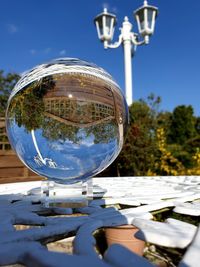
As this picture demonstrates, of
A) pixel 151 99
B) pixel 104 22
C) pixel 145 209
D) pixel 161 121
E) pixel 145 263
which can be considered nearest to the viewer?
pixel 145 263

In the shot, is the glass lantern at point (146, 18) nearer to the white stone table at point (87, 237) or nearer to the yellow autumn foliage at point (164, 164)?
the yellow autumn foliage at point (164, 164)

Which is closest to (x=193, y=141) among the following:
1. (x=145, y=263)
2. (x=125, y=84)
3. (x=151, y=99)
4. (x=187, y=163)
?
(x=187, y=163)

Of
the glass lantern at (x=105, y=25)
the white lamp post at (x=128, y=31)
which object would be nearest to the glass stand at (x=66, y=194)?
the white lamp post at (x=128, y=31)

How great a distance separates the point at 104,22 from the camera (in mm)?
9336

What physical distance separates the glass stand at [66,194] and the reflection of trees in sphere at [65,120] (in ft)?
0.16

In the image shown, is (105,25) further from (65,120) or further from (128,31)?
(65,120)

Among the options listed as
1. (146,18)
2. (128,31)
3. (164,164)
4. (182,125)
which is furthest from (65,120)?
(128,31)

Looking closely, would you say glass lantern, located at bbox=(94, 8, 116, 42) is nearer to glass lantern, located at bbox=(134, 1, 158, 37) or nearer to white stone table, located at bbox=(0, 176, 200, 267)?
glass lantern, located at bbox=(134, 1, 158, 37)

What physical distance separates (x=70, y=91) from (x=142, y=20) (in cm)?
934

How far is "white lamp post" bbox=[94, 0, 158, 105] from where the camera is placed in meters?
9.22

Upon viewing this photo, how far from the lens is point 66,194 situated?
940 mm

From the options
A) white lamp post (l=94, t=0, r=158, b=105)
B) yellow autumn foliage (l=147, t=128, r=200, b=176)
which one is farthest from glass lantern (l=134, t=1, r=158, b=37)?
yellow autumn foliage (l=147, t=128, r=200, b=176)

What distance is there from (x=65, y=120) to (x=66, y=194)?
253 mm

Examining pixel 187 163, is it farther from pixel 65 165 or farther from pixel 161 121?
pixel 65 165
